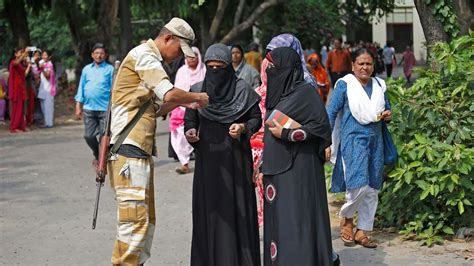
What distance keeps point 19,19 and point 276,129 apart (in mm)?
20438

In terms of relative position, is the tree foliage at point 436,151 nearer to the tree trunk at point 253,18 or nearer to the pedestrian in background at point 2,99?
the pedestrian in background at point 2,99

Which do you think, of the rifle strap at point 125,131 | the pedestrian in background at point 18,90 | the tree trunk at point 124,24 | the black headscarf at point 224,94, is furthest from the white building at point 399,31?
the rifle strap at point 125,131

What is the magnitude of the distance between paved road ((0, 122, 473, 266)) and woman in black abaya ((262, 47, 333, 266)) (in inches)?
59.0

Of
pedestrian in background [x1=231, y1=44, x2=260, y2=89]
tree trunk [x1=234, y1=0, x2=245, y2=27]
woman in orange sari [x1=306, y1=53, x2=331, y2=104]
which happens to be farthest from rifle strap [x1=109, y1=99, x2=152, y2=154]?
tree trunk [x1=234, y1=0, x2=245, y2=27]

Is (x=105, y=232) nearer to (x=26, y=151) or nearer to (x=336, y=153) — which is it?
(x=336, y=153)

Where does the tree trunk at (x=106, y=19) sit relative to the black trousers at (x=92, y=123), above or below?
above

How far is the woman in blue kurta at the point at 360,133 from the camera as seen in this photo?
7.74 m

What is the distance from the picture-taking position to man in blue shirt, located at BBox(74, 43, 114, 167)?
39.9 ft

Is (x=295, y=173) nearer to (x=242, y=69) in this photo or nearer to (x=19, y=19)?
(x=242, y=69)

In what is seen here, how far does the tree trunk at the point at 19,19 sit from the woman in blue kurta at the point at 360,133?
18.7 meters

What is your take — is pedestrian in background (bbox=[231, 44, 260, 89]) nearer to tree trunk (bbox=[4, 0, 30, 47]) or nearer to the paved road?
the paved road

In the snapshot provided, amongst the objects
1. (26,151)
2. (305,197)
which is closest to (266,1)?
(26,151)

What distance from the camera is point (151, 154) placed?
6297 mm

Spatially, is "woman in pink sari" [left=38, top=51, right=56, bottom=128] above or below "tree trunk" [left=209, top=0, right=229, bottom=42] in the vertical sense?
below
